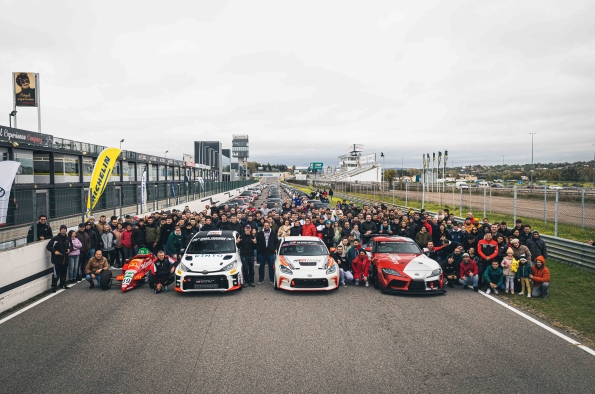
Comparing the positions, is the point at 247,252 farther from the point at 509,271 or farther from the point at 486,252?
the point at 509,271

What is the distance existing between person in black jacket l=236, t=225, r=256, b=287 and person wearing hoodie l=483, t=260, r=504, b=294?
5.99 metres

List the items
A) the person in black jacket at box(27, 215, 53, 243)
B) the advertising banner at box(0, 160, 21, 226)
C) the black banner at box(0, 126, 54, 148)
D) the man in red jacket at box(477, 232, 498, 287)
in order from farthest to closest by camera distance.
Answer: the black banner at box(0, 126, 54, 148) < the man in red jacket at box(477, 232, 498, 287) < the person in black jacket at box(27, 215, 53, 243) < the advertising banner at box(0, 160, 21, 226)

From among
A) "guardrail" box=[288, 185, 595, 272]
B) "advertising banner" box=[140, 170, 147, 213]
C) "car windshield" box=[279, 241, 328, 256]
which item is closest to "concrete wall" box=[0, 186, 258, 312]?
"car windshield" box=[279, 241, 328, 256]

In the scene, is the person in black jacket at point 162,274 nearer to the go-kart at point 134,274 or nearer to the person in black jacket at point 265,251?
the go-kart at point 134,274

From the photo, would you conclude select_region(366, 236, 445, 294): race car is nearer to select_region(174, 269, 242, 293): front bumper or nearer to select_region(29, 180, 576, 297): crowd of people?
select_region(29, 180, 576, 297): crowd of people

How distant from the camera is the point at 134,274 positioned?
9.22 metres

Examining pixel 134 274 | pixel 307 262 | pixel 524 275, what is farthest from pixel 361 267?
pixel 134 274

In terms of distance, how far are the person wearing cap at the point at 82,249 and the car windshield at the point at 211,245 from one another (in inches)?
106

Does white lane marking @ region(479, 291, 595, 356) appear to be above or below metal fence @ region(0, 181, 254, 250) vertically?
below

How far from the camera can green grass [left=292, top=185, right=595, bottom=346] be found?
22.0 ft

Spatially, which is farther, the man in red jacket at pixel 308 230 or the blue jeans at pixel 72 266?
the man in red jacket at pixel 308 230

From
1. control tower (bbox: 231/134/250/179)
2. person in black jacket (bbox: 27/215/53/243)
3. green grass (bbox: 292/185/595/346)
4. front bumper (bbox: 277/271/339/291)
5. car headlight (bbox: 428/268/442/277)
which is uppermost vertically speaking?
control tower (bbox: 231/134/250/179)

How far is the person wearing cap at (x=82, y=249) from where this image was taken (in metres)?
9.81

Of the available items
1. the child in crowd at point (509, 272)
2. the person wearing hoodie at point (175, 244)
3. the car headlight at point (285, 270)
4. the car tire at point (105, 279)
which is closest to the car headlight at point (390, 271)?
the car headlight at point (285, 270)
